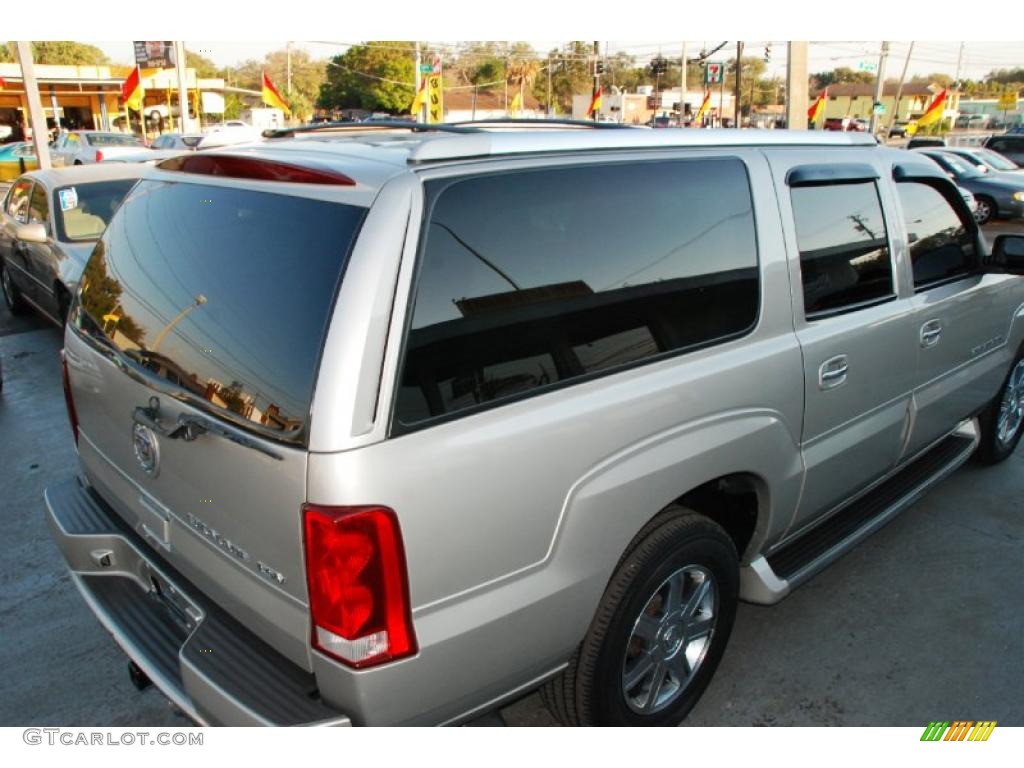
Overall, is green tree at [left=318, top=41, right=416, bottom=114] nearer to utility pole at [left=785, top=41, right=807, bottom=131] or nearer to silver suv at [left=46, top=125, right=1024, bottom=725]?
utility pole at [left=785, top=41, right=807, bottom=131]

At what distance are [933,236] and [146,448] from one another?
10.9 ft

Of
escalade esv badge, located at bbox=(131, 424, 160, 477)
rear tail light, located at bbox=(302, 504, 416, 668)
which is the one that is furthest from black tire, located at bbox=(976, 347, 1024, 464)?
escalade esv badge, located at bbox=(131, 424, 160, 477)

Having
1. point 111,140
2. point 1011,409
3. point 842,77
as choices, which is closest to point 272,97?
point 111,140

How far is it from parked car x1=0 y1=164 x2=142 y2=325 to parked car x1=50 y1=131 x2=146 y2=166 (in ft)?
39.6

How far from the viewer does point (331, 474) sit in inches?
63.8

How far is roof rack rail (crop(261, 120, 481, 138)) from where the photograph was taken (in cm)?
245

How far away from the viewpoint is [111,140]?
74.8 feet

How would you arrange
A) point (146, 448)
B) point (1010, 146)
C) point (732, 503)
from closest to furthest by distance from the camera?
1. point (146, 448)
2. point (732, 503)
3. point (1010, 146)

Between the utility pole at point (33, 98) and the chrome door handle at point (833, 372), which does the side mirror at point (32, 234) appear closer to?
the chrome door handle at point (833, 372)

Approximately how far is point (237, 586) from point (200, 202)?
112 cm

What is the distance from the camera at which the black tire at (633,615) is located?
2195 mm

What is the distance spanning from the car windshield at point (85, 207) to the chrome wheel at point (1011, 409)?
6.95 metres

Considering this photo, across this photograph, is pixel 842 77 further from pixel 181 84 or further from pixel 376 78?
pixel 181 84
